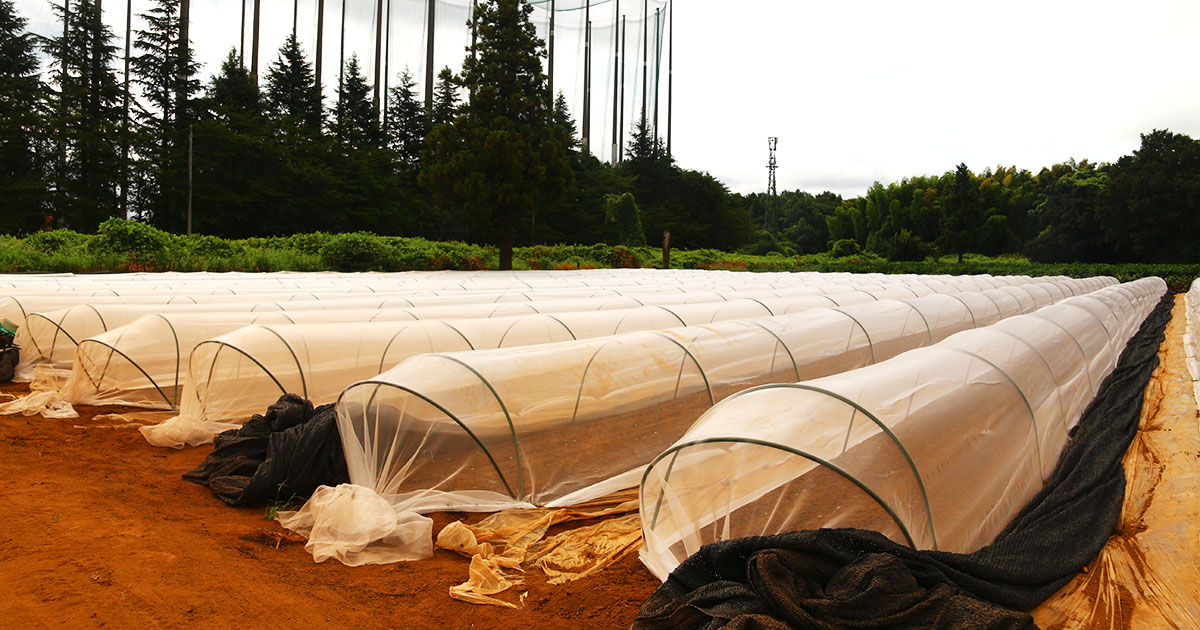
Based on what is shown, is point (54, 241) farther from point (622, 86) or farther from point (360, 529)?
point (622, 86)

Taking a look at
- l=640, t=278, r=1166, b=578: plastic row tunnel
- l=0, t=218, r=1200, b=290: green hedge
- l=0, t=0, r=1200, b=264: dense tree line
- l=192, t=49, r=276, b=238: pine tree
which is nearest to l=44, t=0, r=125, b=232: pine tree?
l=0, t=0, r=1200, b=264: dense tree line

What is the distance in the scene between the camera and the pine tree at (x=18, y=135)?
27.7 metres

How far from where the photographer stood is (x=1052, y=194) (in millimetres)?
40469

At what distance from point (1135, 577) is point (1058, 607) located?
727 millimetres

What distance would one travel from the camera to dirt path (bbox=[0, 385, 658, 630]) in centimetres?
369

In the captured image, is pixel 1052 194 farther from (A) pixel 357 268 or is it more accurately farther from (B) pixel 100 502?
(B) pixel 100 502

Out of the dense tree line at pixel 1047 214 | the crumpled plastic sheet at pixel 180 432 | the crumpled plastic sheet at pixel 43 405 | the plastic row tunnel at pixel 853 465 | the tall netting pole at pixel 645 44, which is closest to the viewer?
the plastic row tunnel at pixel 853 465

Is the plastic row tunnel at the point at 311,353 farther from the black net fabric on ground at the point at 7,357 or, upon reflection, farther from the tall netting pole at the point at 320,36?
the tall netting pole at the point at 320,36

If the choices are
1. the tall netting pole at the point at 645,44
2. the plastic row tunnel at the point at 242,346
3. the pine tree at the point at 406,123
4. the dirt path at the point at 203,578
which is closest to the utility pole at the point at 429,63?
the pine tree at the point at 406,123

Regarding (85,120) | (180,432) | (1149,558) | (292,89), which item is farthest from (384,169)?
(1149,558)

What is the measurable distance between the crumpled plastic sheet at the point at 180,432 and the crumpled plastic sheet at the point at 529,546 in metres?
3.37

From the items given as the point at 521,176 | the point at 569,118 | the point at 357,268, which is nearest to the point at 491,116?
the point at 521,176

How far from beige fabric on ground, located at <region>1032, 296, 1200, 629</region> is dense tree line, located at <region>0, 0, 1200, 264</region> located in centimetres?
1983

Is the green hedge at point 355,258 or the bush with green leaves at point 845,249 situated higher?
the bush with green leaves at point 845,249
